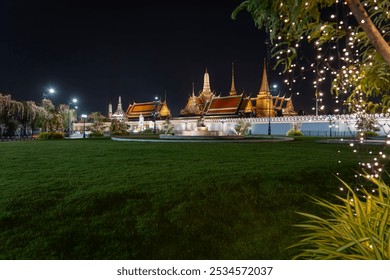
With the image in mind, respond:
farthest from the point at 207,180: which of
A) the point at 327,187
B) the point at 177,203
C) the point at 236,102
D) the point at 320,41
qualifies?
the point at 236,102

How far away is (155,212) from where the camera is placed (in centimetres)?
479

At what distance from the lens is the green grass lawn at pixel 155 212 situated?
381 centimetres

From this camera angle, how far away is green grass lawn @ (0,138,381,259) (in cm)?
381

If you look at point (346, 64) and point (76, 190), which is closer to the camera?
point (346, 64)

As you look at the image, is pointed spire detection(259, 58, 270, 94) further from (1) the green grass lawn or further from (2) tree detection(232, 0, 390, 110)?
(2) tree detection(232, 0, 390, 110)

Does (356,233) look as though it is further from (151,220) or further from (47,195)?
(47,195)

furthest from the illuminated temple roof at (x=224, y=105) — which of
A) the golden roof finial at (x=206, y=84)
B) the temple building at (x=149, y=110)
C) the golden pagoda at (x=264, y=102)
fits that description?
the temple building at (x=149, y=110)

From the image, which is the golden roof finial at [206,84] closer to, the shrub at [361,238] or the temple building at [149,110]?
the temple building at [149,110]

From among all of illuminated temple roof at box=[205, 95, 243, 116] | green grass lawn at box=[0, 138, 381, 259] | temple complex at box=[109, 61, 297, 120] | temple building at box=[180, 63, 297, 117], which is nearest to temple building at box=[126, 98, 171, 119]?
temple complex at box=[109, 61, 297, 120]

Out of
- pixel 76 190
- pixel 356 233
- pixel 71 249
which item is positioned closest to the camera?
pixel 356 233

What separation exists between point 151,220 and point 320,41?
3.51m

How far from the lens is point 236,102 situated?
208 ft

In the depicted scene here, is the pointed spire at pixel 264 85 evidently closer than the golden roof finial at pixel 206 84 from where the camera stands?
Yes

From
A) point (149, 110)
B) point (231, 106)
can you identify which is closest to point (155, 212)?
point (231, 106)
